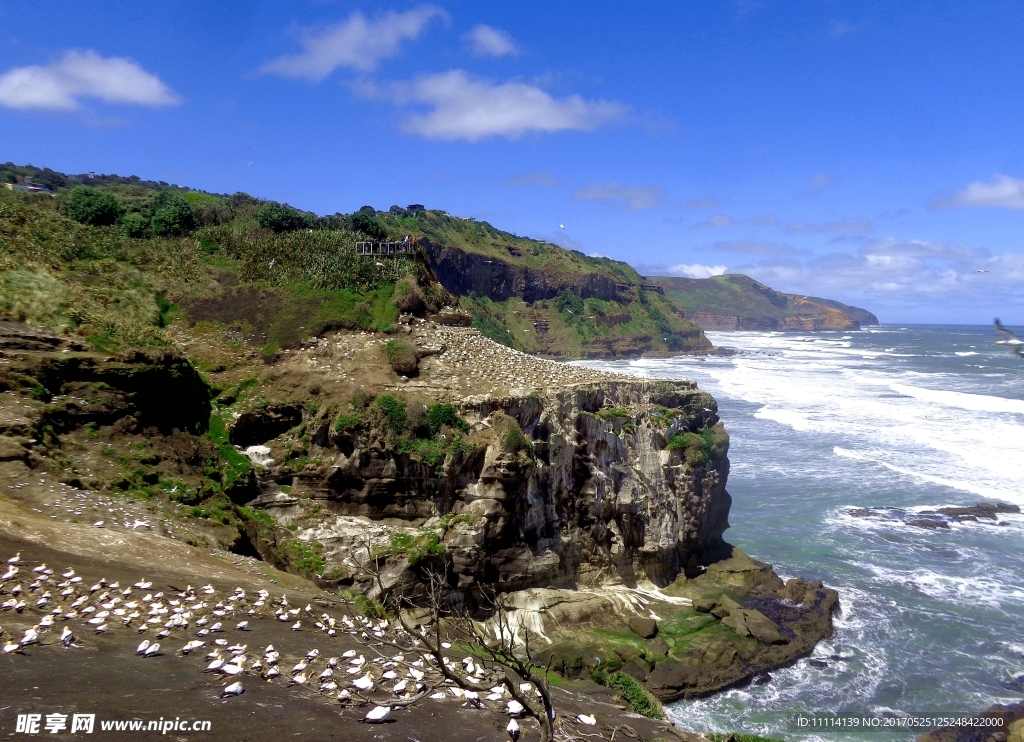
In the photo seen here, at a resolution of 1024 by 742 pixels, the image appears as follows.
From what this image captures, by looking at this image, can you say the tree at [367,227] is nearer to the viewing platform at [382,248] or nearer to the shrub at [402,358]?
the viewing platform at [382,248]

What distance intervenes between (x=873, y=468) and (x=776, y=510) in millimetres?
10137

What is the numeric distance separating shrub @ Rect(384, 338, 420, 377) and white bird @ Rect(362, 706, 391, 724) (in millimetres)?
14535

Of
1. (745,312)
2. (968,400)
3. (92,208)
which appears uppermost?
(745,312)

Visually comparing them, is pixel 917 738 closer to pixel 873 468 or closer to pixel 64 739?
pixel 64 739

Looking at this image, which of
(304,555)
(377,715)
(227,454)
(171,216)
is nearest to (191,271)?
(171,216)

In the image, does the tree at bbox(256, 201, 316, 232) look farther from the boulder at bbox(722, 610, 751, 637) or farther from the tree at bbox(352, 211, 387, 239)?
the boulder at bbox(722, 610, 751, 637)

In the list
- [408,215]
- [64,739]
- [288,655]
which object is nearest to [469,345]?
[288,655]

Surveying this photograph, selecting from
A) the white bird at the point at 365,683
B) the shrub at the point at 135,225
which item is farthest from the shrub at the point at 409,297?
the white bird at the point at 365,683

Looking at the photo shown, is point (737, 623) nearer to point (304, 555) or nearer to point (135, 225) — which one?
point (304, 555)

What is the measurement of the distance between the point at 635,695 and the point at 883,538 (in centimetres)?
1899

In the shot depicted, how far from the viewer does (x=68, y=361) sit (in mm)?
15227

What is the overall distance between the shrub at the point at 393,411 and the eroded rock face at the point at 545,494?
1.44ft

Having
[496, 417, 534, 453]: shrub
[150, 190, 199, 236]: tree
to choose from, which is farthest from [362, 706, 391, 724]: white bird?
[150, 190, 199, 236]: tree

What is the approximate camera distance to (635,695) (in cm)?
1542
